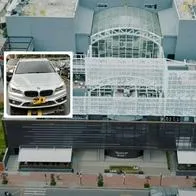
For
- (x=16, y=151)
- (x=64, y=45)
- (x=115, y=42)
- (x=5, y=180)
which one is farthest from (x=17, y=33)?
(x=5, y=180)

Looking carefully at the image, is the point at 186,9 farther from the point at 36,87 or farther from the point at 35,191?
the point at 36,87

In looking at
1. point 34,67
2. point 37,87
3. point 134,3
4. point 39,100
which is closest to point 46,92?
point 37,87

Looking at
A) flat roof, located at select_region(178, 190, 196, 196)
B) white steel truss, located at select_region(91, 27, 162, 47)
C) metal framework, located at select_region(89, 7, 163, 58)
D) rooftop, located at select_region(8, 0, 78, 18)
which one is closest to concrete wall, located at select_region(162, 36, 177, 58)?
metal framework, located at select_region(89, 7, 163, 58)

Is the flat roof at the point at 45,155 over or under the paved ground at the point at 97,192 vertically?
over

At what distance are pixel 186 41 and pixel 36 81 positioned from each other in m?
31.2

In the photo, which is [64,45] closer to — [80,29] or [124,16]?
[80,29]

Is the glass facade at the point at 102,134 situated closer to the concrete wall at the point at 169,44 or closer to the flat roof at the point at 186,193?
the flat roof at the point at 186,193

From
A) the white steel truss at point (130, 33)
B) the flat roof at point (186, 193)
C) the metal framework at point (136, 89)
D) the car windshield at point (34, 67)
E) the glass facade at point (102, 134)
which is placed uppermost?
the white steel truss at point (130, 33)

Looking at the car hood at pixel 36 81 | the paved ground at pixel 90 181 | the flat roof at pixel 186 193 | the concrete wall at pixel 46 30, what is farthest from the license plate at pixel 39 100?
the concrete wall at pixel 46 30

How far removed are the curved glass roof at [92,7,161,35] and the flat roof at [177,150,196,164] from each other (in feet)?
58.4

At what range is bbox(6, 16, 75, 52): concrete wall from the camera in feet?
197

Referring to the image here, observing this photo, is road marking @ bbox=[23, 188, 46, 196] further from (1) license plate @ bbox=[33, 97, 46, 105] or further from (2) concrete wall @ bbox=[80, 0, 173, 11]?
(2) concrete wall @ bbox=[80, 0, 173, 11]

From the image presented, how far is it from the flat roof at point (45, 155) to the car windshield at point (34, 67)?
16.8 metres

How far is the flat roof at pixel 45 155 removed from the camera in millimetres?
49344
